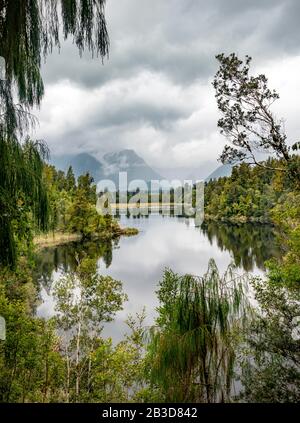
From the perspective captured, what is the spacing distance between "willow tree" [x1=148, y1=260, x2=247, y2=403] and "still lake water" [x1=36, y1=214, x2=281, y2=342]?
10.4 m

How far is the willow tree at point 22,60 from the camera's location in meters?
2.33

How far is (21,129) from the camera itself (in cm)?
257

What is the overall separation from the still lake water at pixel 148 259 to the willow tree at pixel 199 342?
10447 mm

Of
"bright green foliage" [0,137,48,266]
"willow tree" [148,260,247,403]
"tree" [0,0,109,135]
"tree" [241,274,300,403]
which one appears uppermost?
"tree" [0,0,109,135]

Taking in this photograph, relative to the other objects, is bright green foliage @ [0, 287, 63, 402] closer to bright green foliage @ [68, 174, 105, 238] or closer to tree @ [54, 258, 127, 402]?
Result: tree @ [54, 258, 127, 402]

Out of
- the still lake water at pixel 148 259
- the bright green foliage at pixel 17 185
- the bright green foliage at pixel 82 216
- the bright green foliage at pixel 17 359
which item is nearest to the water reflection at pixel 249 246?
the still lake water at pixel 148 259

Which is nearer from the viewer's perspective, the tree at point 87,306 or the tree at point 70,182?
the tree at point 87,306

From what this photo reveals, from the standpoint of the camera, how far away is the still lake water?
54.1 ft

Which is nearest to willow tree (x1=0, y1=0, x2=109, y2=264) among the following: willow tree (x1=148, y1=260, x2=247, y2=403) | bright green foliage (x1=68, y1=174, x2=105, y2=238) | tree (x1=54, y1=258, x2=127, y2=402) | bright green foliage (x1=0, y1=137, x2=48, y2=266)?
bright green foliage (x1=0, y1=137, x2=48, y2=266)

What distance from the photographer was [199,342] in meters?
2.60

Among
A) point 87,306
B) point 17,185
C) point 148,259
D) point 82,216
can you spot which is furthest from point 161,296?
point 82,216

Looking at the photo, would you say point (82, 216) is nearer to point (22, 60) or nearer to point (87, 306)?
point (87, 306)

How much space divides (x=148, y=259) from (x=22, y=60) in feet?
86.5

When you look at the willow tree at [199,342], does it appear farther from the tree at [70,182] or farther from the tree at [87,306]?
the tree at [70,182]
